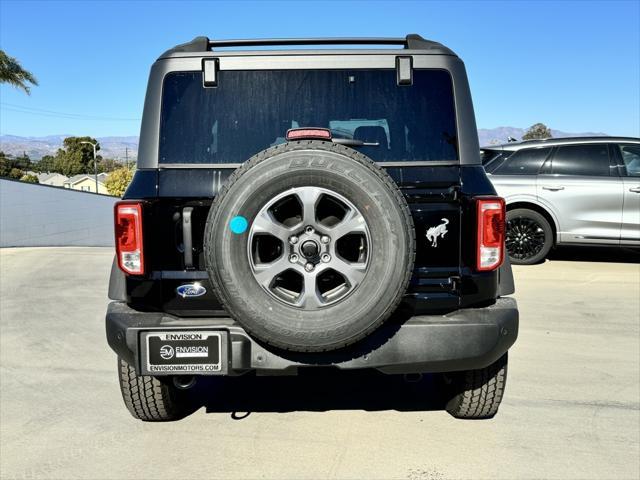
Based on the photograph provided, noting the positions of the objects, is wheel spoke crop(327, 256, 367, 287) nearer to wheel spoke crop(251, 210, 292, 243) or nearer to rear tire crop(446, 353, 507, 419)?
wheel spoke crop(251, 210, 292, 243)

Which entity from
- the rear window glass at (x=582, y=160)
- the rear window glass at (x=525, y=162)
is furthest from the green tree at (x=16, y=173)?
the rear window glass at (x=582, y=160)

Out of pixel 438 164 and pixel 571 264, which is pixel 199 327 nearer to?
pixel 438 164

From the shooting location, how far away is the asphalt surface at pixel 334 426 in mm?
3084

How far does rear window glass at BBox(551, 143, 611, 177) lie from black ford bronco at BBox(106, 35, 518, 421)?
6.22 meters

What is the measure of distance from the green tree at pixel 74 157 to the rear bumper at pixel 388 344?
104m

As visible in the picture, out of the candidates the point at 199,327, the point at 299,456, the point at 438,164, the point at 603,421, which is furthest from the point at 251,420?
the point at 603,421

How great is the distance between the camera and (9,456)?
3.22 m

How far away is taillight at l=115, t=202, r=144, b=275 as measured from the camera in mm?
2910

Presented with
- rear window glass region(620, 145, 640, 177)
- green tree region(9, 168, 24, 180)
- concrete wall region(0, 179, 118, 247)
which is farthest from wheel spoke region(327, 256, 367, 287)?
green tree region(9, 168, 24, 180)

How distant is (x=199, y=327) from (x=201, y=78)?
1.26m

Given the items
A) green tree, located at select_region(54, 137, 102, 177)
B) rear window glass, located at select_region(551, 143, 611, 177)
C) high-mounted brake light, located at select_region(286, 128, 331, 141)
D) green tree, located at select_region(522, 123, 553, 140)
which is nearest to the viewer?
high-mounted brake light, located at select_region(286, 128, 331, 141)

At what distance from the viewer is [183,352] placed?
9.43 ft

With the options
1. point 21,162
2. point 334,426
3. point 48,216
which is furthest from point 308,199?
point 21,162

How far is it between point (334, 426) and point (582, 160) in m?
6.78
